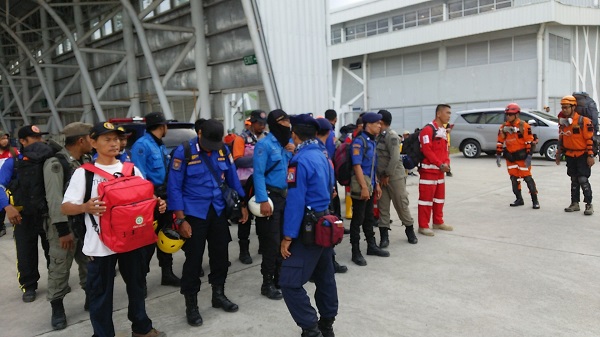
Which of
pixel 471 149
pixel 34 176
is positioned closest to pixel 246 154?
pixel 34 176

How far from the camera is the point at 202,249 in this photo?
367 centimetres

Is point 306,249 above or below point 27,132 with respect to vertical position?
below

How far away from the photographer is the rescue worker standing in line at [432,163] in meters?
5.89

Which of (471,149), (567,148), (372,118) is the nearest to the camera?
(372,118)

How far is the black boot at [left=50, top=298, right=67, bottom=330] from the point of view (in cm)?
363

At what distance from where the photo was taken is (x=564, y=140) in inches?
271

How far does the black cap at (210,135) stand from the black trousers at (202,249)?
54 cm

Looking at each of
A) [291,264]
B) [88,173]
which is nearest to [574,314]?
[291,264]

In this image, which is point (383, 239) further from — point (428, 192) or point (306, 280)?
point (306, 280)

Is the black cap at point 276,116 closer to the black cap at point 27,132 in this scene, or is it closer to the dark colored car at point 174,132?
the black cap at point 27,132

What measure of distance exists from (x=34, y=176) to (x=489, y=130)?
14.4 m

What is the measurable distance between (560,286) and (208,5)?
11.6m

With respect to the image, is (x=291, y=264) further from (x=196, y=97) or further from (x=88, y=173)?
(x=196, y=97)

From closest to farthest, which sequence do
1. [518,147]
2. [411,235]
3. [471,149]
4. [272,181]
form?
1. [272,181]
2. [411,235]
3. [518,147]
4. [471,149]
